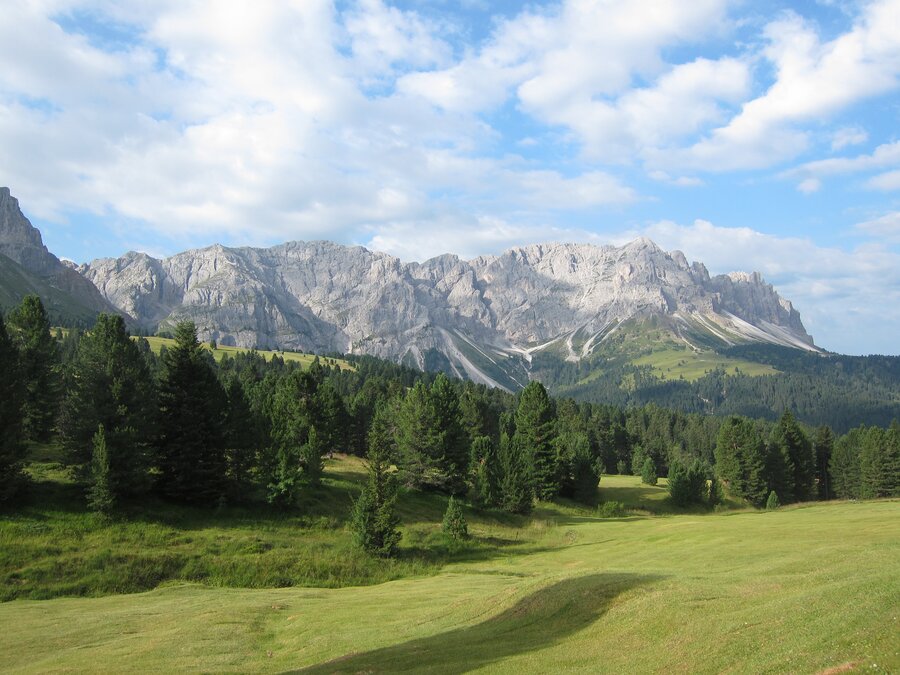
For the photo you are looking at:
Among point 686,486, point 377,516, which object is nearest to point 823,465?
point 686,486

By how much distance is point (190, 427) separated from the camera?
5712 centimetres

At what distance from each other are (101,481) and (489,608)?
3668 cm

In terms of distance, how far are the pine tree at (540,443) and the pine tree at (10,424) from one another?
62.9 metres

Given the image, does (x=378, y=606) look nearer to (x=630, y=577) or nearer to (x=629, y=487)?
(x=630, y=577)

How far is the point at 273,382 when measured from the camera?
392 feet

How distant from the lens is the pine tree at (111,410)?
166 feet

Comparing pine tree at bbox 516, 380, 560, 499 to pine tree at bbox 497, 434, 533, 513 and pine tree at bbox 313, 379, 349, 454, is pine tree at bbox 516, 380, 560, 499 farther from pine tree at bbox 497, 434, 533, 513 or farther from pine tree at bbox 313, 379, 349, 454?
pine tree at bbox 313, 379, 349, 454

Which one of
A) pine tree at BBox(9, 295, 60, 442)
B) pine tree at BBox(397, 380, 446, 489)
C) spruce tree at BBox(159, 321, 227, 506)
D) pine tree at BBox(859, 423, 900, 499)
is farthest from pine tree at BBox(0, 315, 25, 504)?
pine tree at BBox(859, 423, 900, 499)

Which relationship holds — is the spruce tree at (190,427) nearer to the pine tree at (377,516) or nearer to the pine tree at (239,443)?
the pine tree at (239,443)

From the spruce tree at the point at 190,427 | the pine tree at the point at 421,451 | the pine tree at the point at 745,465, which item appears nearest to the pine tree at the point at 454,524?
the pine tree at the point at 421,451

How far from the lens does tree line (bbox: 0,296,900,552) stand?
168ft

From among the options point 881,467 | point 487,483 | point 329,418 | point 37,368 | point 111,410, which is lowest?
point 487,483

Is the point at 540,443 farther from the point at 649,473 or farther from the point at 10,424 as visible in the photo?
the point at 10,424

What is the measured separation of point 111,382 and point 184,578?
20.4 m
